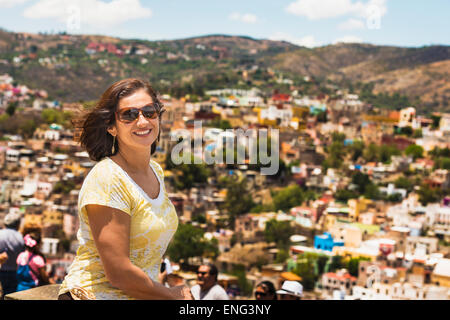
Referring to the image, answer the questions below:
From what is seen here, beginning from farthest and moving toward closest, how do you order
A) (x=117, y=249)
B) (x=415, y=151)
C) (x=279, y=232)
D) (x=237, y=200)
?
1. (x=415, y=151)
2. (x=237, y=200)
3. (x=279, y=232)
4. (x=117, y=249)

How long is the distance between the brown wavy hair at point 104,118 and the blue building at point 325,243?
16.6m

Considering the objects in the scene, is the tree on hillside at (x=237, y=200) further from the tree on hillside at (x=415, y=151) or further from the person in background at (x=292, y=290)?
the person in background at (x=292, y=290)

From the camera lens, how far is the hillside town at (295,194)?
15.1 meters

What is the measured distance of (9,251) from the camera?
171 centimetres

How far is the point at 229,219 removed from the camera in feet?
66.1

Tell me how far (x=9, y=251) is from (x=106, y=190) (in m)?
1.02

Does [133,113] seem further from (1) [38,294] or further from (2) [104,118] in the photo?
(1) [38,294]

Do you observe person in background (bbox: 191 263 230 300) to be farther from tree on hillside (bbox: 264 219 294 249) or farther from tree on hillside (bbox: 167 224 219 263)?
tree on hillside (bbox: 264 219 294 249)

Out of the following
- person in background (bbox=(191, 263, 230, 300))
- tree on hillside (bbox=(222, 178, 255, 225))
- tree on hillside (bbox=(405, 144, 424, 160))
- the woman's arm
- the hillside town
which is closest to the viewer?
the woman's arm

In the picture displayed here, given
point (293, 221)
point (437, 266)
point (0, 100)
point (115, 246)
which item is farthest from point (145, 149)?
point (0, 100)

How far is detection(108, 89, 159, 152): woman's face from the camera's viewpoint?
86cm

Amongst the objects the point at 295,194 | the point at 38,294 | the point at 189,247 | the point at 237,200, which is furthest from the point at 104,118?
the point at 295,194

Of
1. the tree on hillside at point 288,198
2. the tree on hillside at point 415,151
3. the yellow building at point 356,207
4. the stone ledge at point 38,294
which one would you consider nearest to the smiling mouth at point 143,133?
the stone ledge at point 38,294

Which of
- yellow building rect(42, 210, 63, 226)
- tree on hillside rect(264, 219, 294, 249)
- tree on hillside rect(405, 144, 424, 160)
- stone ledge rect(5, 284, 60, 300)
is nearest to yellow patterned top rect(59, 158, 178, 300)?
stone ledge rect(5, 284, 60, 300)
